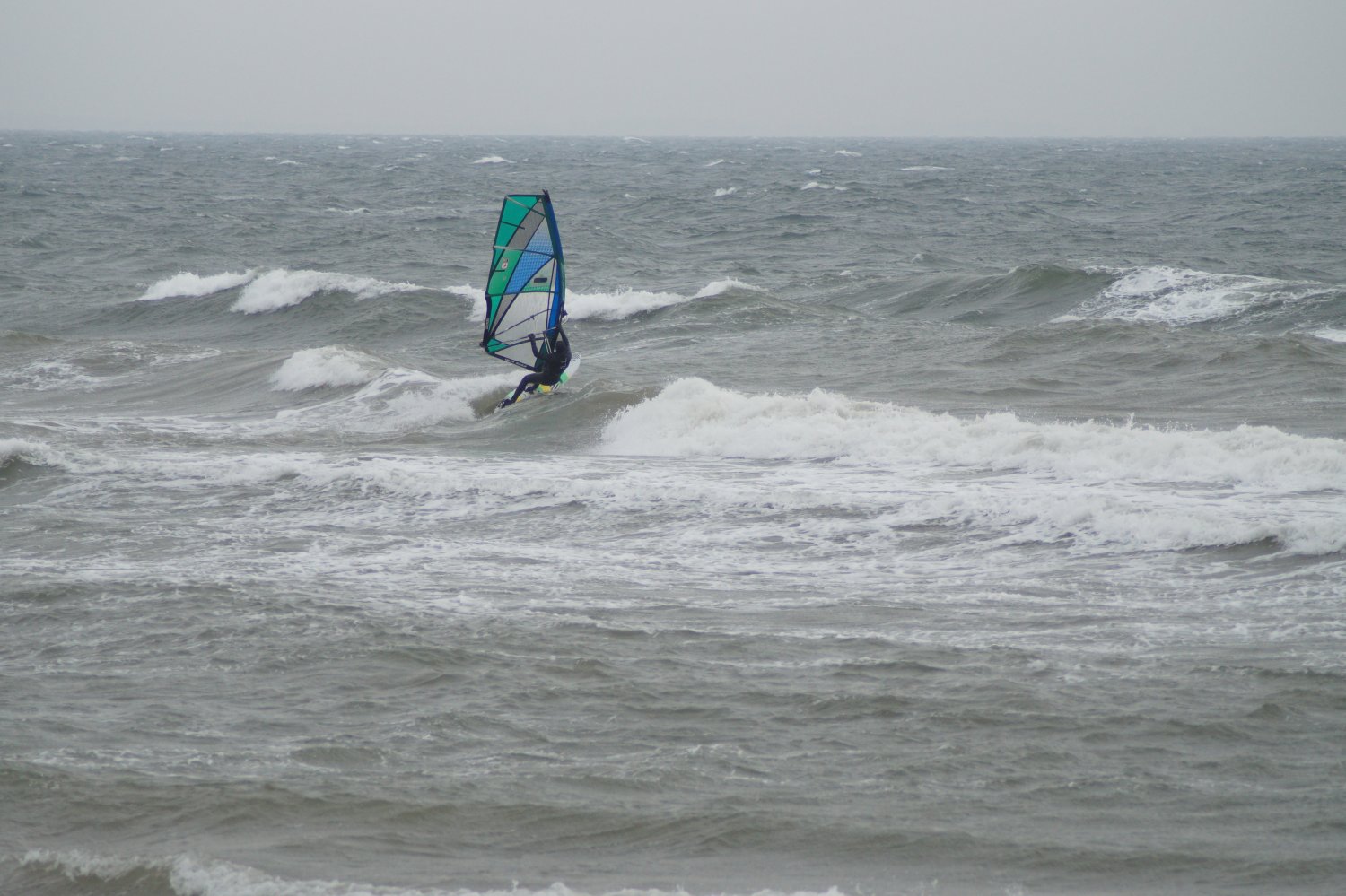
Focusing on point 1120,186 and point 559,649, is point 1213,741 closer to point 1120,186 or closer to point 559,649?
Answer: point 559,649

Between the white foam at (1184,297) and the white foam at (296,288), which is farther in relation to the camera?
the white foam at (296,288)

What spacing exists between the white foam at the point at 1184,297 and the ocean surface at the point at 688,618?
2.77ft

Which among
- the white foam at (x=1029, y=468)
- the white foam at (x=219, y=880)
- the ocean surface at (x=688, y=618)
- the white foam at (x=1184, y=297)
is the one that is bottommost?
the white foam at (x=219, y=880)

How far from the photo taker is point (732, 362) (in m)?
16.1

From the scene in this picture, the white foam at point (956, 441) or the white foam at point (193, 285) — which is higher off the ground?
the white foam at point (193, 285)

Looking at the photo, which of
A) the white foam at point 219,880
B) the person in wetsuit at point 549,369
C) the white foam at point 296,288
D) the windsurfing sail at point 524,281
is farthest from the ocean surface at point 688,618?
the white foam at point 296,288

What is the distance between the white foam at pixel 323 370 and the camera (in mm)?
15141

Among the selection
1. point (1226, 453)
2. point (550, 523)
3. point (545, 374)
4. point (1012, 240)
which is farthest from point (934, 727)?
point (1012, 240)

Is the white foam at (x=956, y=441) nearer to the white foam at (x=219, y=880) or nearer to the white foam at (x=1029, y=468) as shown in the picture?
the white foam at (x=1029, y=468)

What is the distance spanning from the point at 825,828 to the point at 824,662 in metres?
1.47

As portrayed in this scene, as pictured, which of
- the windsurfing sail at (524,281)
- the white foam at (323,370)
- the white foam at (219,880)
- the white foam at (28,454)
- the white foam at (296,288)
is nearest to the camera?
the white foam at (219,880)

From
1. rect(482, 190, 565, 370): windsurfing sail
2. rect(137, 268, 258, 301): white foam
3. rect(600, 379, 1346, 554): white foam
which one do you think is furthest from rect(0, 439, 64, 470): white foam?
rect(137, 268, 258, 301): white foam

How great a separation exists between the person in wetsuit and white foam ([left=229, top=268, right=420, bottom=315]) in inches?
420

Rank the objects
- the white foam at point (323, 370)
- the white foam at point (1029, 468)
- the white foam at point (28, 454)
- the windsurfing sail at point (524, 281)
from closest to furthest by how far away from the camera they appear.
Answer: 1. the white foam at point (1029, 468)
2. the white foam at point (28, 454)
3. the windsurfing sail at point (524, 281)
4. the white foam at point (323, 370)
